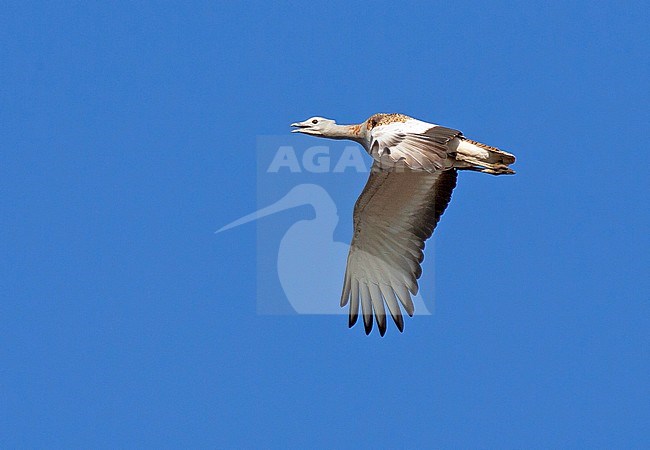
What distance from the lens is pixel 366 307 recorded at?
18.9 metres

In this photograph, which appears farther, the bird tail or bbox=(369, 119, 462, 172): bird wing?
the bird tail

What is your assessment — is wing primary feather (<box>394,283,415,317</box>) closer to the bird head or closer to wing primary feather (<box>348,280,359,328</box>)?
wing primary feather (<box>348,280,359,328</box>)

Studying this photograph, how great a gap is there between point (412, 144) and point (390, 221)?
9.66ft

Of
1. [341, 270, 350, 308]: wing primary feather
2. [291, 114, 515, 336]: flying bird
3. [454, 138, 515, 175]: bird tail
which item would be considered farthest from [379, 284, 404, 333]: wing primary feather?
[454, 138, 515, 175]: bird tail

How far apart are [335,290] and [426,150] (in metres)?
3.77

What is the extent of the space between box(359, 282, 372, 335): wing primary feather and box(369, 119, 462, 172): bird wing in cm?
229

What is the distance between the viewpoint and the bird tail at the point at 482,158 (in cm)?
1780

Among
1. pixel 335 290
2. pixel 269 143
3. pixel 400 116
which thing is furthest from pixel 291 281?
pixel 400 116

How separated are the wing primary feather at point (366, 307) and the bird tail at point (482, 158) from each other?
7.42 feet

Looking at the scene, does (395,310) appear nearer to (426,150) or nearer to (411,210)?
(411,210)

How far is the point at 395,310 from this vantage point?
741 inches

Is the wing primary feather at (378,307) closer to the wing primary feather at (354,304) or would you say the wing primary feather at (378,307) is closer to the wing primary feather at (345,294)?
the wing primary feather at (354,304)

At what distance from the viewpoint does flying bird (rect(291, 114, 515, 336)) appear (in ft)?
59.7

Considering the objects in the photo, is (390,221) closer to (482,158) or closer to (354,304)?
(354,304)
